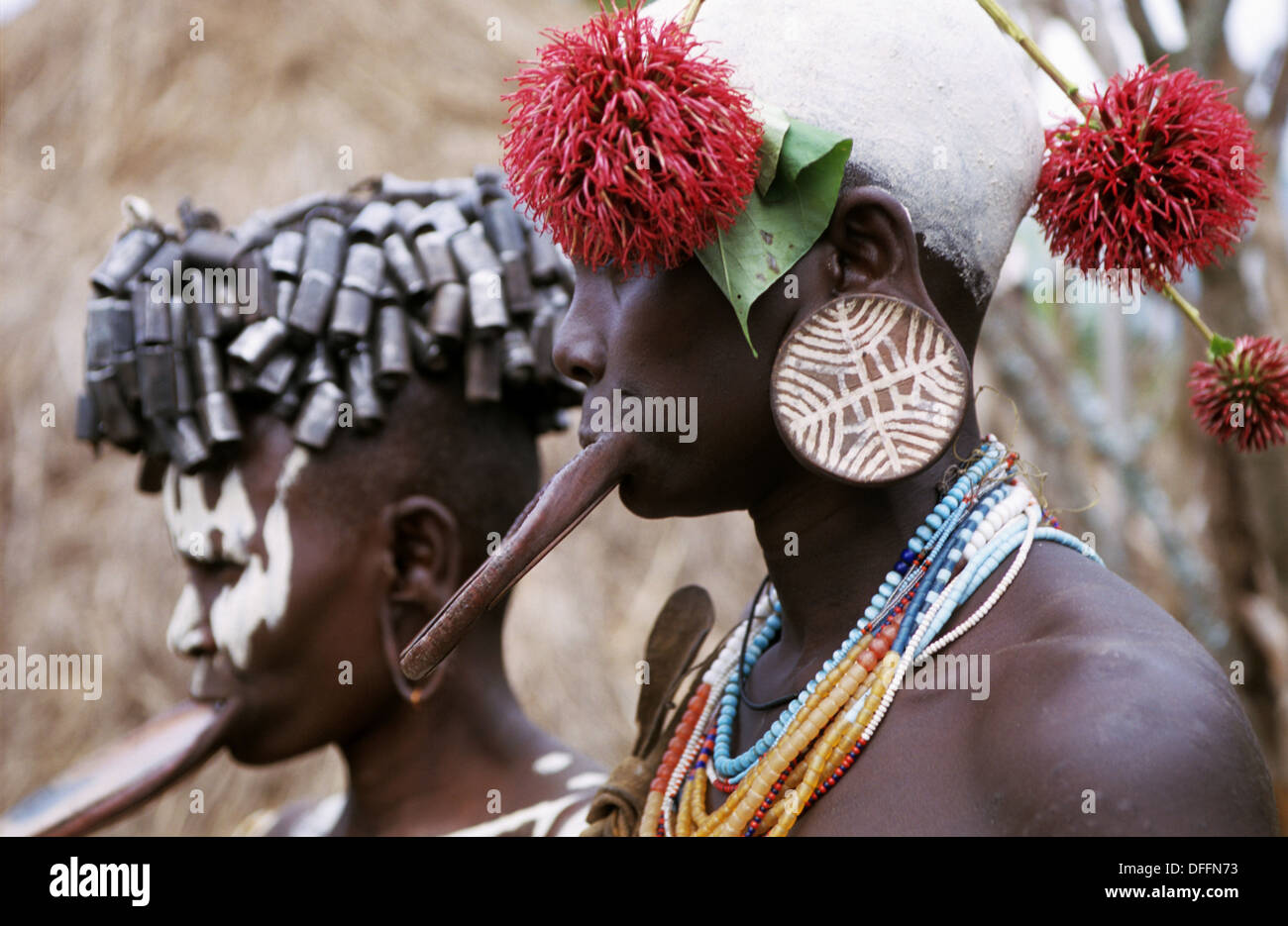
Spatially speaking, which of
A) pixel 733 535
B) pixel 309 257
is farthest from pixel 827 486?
pixel 733 535

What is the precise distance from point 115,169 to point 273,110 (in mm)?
765

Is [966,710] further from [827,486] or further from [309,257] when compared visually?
[309,257]

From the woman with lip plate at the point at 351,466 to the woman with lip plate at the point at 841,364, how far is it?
0.87 metres

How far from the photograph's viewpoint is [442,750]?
2445 mm

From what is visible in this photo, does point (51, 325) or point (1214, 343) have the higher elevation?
point (51, 325)

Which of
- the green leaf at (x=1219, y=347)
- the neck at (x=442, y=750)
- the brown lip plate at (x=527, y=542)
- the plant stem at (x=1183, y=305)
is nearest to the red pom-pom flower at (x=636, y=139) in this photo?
the brown lip plate at (x=527, y=542)

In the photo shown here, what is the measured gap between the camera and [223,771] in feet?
15.1

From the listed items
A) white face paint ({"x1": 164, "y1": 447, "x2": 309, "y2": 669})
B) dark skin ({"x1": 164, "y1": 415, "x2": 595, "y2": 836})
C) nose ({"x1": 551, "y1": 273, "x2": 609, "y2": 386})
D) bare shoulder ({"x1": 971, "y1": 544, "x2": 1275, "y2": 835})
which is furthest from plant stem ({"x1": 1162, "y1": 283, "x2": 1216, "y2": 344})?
white face paint ({"x1": 164, "y1": 447, "x2": 309, "y2": 669})

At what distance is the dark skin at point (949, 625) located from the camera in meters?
1.17

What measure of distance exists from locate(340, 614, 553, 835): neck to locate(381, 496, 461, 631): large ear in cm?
13

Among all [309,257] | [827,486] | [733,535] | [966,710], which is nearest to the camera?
[966,710]

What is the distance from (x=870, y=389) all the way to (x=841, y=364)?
0.04m

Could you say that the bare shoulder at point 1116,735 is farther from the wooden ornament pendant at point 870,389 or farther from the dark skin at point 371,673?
the dark skin at point 371,673

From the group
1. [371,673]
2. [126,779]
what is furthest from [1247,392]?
[126,779]
